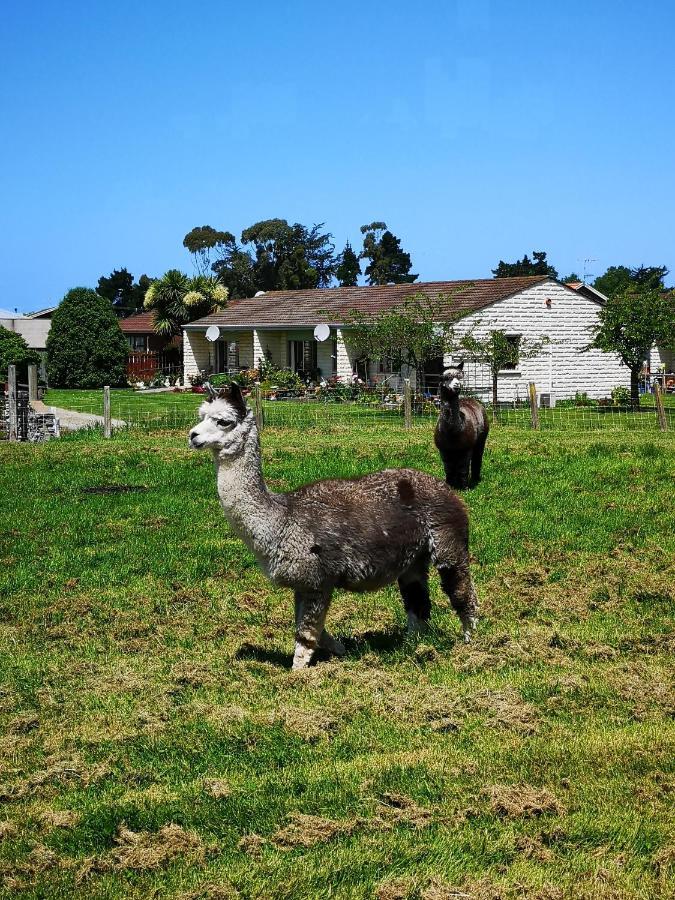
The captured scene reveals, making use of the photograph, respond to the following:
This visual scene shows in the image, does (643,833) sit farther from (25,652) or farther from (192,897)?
(25,652)

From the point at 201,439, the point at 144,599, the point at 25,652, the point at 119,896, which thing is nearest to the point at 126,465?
the point at 144,599

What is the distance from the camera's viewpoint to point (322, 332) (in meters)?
42.0

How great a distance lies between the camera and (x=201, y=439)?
275 inches

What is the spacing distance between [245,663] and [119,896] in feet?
10.3

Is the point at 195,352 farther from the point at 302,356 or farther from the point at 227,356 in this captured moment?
the point at 302,356

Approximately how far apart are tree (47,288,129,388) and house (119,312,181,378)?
3252mm

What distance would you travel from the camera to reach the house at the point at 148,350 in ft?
184

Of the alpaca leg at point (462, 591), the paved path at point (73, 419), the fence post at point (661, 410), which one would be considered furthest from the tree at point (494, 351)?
the alpaca leg at point (462, 591)

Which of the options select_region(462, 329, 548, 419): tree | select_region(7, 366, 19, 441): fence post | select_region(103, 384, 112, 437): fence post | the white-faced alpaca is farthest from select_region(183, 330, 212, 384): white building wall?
the white-faced alpaca

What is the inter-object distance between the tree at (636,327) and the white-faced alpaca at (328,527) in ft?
83.4

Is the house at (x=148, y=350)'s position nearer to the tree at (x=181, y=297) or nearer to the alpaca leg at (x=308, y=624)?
the tree at (x=181, y=297)

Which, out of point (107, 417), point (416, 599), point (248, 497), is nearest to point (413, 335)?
point (107, 417)

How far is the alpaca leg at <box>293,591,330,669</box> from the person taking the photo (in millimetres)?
7258

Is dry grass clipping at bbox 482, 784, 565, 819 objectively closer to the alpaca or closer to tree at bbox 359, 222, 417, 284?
the alpaca
